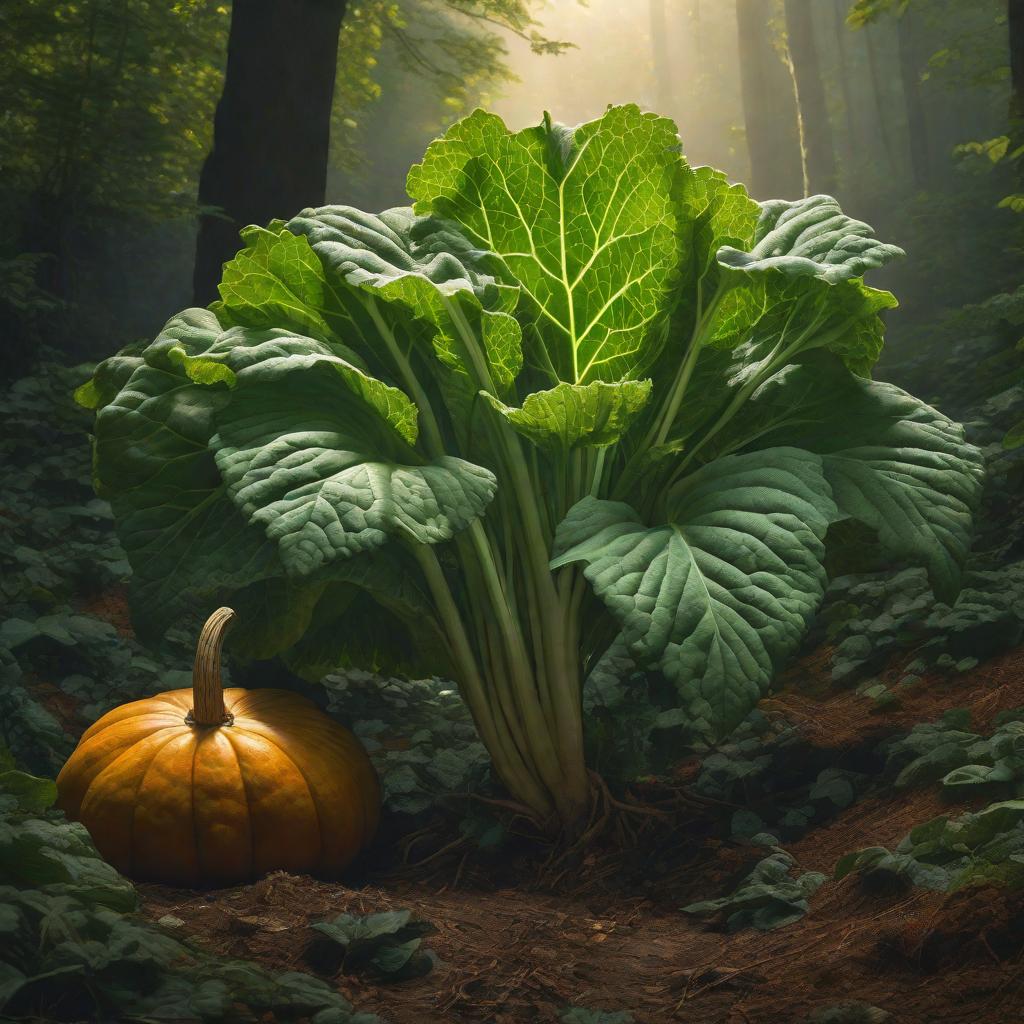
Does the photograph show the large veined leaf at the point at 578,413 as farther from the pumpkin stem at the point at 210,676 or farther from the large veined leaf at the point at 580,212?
the pumpkin stem at the point at 210,676

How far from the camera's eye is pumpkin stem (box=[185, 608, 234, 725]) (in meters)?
2.39

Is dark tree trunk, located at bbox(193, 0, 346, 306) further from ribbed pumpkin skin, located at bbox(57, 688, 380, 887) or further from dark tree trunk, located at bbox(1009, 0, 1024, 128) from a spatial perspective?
dark tree trunk, located at bbox(1009, 0, 1024, 128)

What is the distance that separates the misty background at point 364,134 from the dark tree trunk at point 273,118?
11 centimetres

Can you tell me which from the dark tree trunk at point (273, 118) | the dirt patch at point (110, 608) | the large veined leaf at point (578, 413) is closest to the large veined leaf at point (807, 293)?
the large veined leaf at point (578, 413)

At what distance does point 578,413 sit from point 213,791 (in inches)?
45.1

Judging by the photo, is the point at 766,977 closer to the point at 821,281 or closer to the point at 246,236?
the point at 821,281

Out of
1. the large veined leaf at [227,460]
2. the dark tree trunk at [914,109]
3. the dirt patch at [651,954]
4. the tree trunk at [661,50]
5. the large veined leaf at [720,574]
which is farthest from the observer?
the tree trunk at [661,50]

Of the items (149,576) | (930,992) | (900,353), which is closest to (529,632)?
(149,576)

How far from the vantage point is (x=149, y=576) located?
7.78 ft

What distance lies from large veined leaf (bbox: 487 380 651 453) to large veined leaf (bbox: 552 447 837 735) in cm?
16

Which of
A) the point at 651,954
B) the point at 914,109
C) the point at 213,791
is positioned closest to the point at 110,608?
the point at 213,791

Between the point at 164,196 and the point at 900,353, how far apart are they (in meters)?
5.93

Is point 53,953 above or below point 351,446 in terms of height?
below

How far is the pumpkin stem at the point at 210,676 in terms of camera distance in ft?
7.85
